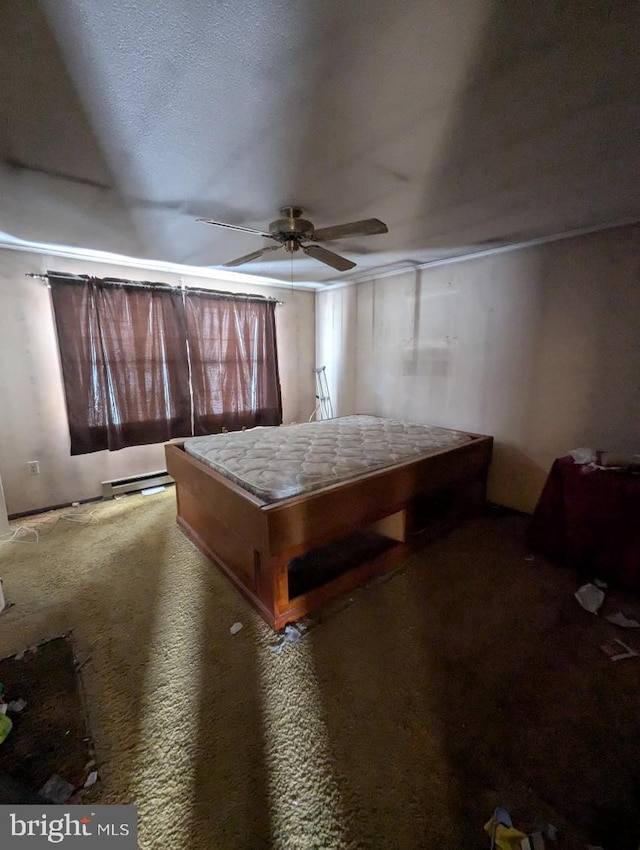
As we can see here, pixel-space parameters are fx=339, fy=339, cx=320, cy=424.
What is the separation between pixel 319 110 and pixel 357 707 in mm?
2209

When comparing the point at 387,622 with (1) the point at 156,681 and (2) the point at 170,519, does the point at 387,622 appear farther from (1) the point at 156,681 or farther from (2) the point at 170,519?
(2) the point at 170,519

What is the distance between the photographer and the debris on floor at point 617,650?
153 cm

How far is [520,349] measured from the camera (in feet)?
8.93

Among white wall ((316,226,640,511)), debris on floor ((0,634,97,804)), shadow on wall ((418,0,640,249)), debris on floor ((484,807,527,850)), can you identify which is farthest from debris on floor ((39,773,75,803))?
white wall ((316,226,640,511))

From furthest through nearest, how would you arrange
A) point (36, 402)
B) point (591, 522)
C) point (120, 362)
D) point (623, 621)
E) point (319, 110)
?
point (120, 362), point (36, 402), point (591, 522), point (623, 621), point (319, 110)

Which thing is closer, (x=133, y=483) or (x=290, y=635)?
(x=290, y=635)

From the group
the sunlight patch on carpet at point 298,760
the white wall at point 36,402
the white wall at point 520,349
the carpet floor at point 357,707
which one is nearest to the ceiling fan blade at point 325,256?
the white wall at point 520,349

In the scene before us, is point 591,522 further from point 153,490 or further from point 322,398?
point 153,490

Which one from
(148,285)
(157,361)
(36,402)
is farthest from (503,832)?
(148,285)

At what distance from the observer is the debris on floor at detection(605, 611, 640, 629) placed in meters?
1.70

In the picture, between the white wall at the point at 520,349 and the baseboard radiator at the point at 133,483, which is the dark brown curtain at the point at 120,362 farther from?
the white wall at the point at 520,349

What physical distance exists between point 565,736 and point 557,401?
82.6 inches

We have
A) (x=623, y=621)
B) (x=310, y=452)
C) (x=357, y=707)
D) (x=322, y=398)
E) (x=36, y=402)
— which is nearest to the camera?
(x=357, y=707)

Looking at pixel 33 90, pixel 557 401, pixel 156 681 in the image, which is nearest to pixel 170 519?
pixel 156 681
